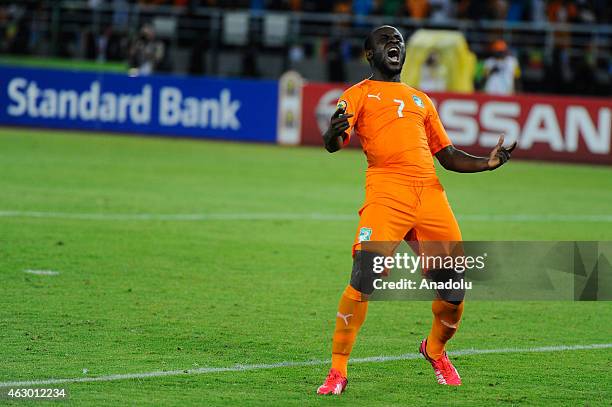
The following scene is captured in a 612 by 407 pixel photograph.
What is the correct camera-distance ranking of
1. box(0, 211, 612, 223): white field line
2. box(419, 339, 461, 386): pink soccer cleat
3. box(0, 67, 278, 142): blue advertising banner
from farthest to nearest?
1. box(0, 67, 278, 142): blue advertising banner
2. box(0, 211, 612, 223): white field line
3. box(419, 339, 461, 386): pink soccer cleat

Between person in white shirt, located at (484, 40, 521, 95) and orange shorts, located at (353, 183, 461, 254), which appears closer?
orange shorts, located at (353, 183, 461, 254)

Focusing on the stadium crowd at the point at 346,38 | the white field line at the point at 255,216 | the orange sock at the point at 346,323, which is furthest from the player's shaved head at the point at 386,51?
the stadium crowd at the point at 346,38

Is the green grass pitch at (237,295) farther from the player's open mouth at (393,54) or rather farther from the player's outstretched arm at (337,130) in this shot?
the player's open mouth at (393,54)

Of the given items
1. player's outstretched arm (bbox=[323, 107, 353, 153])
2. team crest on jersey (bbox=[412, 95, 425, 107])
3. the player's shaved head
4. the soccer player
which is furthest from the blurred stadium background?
the player's shaved head

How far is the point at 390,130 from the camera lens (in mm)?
7309

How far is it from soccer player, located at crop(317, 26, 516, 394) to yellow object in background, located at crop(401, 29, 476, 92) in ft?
61.9

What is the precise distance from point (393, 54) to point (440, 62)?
19.2 metres

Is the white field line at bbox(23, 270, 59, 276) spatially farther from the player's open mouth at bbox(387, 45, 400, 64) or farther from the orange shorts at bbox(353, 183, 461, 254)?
the player's open mouth at bbox(387, 45, 400, 64)

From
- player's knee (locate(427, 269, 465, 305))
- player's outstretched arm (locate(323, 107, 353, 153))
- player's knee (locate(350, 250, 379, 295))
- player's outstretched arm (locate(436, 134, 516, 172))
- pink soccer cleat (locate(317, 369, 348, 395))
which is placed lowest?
pink soccer cleat (locate(317, 369, 348, 395))

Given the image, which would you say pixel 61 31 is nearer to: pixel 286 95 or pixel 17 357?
pixel 286 95

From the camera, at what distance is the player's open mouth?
23.9ft

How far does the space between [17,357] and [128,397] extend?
1.15 meters

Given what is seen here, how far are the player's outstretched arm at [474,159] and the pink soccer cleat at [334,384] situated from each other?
147cm

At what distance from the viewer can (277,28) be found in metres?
28.8
